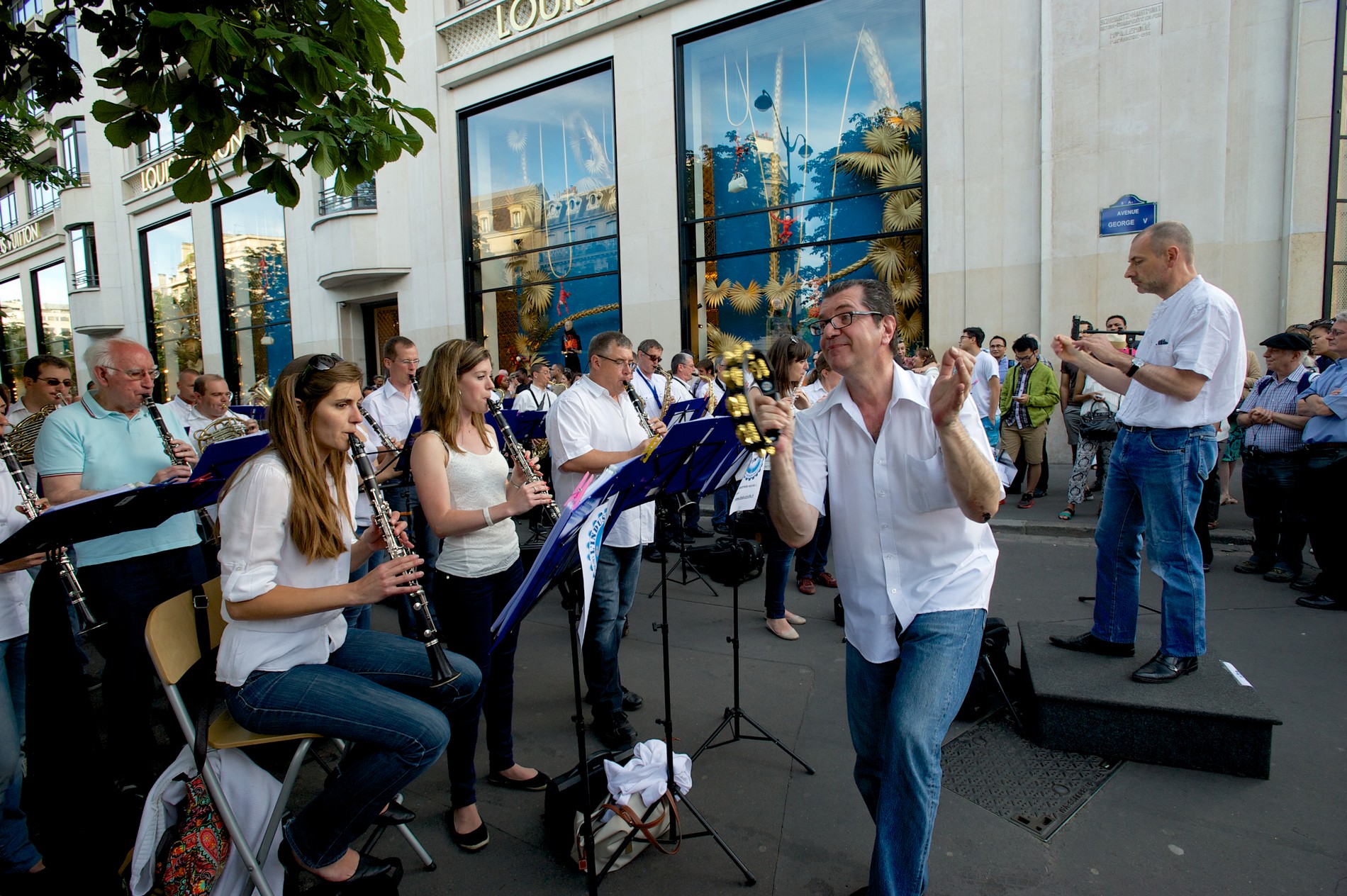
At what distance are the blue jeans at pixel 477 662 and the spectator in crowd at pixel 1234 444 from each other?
663 cm

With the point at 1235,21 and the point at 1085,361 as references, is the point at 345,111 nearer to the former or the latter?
the point at 1085,361

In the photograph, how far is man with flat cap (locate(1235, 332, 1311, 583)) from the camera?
5.93m

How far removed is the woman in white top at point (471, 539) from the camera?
3090 millimetres

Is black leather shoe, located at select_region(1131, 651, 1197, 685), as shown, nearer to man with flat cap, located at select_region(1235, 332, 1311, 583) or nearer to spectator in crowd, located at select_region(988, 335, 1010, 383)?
man with flat cap, located at select_region(1235, 332, 1311, 583)

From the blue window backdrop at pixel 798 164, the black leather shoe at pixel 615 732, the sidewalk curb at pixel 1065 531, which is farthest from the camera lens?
the blue window backdrop at pixel 798 164

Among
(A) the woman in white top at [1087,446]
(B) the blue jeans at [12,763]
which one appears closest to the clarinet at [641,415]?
(B) the blue jeans at [12,763]

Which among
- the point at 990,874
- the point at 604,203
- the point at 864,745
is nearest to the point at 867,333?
the point at 864,745

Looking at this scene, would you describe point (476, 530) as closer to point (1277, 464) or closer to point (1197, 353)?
point (1197, 353)

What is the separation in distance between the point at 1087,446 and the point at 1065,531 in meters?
1.10

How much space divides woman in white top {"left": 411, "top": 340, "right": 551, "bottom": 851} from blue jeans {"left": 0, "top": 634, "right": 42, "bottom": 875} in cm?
156

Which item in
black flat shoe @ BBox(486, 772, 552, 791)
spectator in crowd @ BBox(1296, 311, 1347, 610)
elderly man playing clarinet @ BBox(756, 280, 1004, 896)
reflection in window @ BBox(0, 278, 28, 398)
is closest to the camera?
elderly man playing clarinet @ BBox(756, 280, 1004, 896)

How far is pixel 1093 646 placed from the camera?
3.88 metres

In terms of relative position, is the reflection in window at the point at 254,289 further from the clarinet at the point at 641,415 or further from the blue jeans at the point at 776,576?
the blue jeans at the point at 776,576

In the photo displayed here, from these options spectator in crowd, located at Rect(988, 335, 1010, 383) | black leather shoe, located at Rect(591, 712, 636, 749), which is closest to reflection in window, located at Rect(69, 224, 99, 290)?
spectator in crowd, located at Rect(988, 335, 1010, 383)
